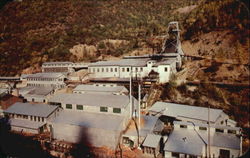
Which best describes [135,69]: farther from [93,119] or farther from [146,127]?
[146,127]

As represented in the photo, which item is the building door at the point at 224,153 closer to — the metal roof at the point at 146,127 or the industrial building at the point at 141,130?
the industrial building at the point at 141,130

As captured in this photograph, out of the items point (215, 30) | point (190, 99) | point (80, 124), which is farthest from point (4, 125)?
point (215, 30)

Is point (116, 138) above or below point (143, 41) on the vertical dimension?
below

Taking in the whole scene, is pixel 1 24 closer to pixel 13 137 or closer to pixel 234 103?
pixel 13 137

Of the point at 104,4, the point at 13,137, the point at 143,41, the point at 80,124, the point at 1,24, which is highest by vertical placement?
the point at 104,4

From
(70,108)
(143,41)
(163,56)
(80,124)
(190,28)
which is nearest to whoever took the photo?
(80,124)

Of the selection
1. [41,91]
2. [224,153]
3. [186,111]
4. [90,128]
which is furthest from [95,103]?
[224,153]

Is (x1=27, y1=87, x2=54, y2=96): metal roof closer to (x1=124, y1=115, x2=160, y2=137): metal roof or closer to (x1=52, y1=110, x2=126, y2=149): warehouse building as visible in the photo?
(x1=52, y1=110, x2=126, y2=149): warehouse building
